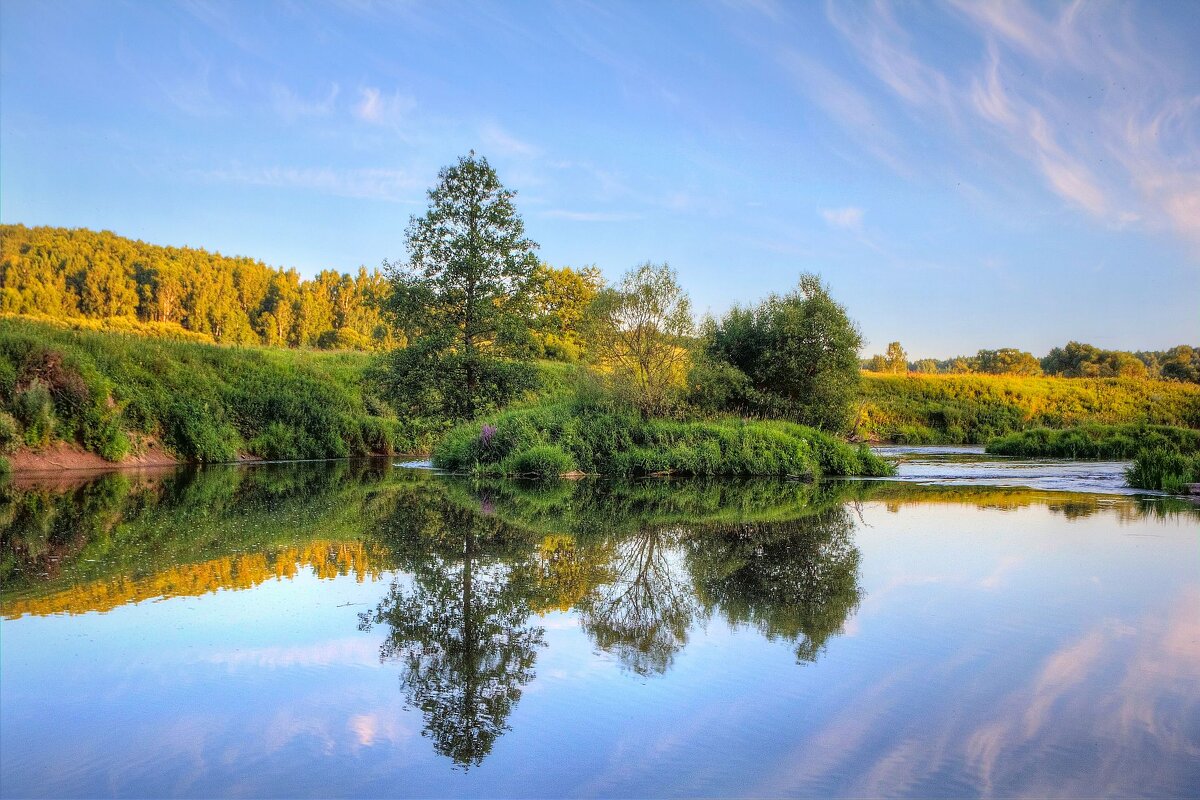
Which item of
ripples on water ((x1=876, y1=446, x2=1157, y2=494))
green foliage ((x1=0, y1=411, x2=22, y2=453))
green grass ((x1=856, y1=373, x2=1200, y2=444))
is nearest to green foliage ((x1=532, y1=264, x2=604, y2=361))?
ripples on water ((x1=876, y1=446, x2=1157, y2=494))

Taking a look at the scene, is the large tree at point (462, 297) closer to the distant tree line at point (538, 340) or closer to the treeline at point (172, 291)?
the distant tree line at point (538, 340)

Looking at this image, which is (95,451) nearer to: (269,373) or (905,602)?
(269,373)

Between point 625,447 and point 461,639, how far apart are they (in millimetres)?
16126

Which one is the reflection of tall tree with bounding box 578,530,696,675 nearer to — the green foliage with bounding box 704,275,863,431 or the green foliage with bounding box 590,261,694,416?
the green foliage with bounding box 590,261,694,416

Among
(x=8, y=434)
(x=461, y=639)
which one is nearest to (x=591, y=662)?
(x=461, y=639)

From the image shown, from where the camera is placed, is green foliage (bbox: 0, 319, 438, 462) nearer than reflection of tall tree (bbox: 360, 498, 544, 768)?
No

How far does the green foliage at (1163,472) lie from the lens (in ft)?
55.9

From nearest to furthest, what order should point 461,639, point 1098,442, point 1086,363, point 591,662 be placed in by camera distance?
1. point 591,662
2. point 461,639
3. point 1098,442
4. point 1086,363

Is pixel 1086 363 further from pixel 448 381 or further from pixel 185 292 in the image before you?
pixel 185 292

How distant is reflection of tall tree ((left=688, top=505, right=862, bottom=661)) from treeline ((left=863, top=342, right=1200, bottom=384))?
201ft

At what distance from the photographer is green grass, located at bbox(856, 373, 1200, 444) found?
52.0 metres

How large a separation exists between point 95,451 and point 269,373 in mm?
8664

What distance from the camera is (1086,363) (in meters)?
79.4

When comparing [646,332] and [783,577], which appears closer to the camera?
[783,577]
